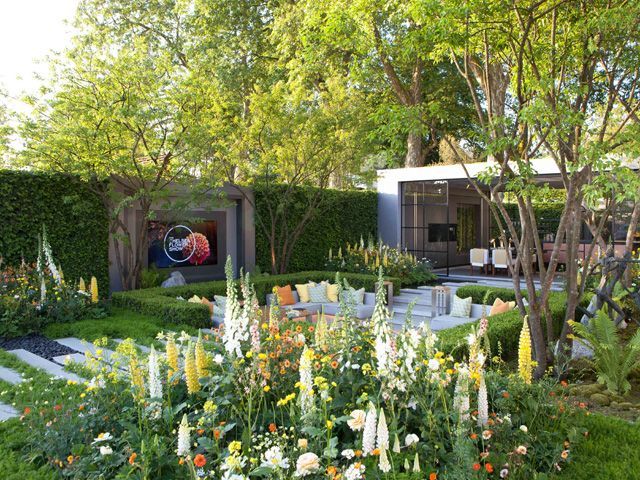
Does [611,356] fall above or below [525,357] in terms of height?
below

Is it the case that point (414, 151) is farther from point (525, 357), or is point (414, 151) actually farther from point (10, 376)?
point (525, 357)

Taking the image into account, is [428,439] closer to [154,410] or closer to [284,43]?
[154,410]

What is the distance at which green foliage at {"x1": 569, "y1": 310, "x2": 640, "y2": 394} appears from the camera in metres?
4.93

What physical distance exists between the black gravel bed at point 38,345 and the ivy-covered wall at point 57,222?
2.53 m

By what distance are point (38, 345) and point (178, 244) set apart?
598cm

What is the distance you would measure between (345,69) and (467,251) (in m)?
7.81

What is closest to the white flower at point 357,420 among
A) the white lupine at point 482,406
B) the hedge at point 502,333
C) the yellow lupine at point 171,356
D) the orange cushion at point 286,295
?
the white lupine at point 482,406

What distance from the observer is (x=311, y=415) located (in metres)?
2.76

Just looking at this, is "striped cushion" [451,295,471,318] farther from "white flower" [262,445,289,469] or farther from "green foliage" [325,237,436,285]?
"white flower" [262,445,289,469]

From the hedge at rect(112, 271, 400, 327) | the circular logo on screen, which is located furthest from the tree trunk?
the circular logo on screen

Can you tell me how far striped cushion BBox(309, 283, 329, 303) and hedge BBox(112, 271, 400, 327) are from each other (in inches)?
31.9

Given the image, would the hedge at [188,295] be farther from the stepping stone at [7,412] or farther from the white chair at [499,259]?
the white chair at [499,259]

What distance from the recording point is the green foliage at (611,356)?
4934 millimetres

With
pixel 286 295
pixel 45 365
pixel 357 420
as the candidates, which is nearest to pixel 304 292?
pixel 286 295
